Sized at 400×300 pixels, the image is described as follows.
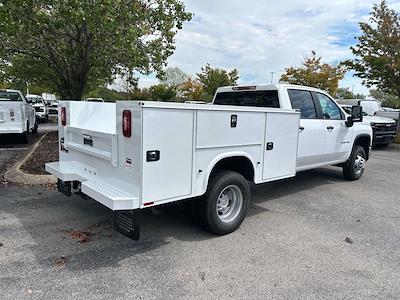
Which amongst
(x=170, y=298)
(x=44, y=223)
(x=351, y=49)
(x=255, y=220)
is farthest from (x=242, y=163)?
(x=351, y=49)

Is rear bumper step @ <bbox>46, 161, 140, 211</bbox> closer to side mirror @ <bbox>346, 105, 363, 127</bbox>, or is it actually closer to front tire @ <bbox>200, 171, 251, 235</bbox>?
front tire @ <bbox>200, 171, 251, 235</bbox>

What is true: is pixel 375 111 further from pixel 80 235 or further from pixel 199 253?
pixel 80 235

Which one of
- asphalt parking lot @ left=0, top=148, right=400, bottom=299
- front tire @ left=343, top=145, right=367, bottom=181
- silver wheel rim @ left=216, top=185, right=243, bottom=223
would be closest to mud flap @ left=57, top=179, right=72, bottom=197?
asphalt parking lot @ left=0, top=148, right=400, bottom=299

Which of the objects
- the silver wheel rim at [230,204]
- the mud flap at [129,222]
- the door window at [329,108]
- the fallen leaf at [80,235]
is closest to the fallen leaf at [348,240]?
the silver wheel rim at [230,204]

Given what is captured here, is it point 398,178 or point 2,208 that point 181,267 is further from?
point 398,178

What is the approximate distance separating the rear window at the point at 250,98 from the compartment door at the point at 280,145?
25.6 inches

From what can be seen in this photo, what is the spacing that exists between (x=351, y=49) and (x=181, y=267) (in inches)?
661

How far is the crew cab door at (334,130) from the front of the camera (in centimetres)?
689

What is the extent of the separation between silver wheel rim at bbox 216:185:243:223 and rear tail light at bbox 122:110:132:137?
1.64 metres

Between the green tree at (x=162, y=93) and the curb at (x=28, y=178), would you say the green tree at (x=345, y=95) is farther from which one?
the curb at (x=28, y=178)

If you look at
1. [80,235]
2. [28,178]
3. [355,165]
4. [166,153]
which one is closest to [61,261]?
[80,235]

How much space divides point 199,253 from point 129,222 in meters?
0.91

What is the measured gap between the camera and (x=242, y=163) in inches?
195

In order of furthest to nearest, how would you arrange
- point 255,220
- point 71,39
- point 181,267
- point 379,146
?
point 379,146 → point 71,39 → point 255,220 → point 181,267
